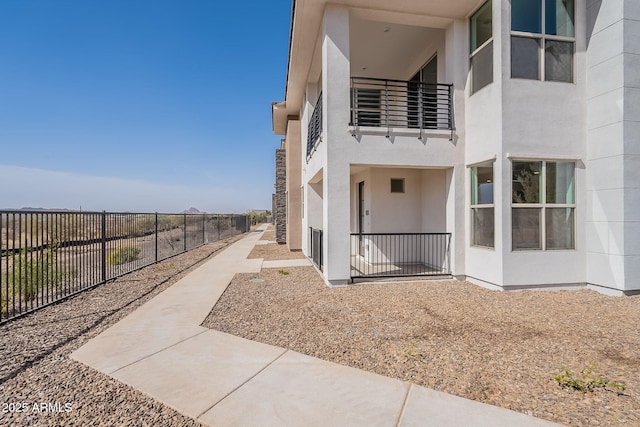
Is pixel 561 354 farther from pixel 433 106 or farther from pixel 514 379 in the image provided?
pixel 433 106

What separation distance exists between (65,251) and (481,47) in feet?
34.8

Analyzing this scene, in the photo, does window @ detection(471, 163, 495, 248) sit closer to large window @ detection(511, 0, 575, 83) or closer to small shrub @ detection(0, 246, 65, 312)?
large window @ detection(511, 0, 575, 83)

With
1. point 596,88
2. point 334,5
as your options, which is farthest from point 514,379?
point 334,5

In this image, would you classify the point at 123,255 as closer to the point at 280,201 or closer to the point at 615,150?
the point at 280,201

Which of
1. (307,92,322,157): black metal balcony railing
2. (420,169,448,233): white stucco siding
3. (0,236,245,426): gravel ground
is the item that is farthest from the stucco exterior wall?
(0,236,245,426): gravel ground

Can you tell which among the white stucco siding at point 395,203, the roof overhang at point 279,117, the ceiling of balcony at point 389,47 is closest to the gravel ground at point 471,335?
the white stucco siding at point 395,203

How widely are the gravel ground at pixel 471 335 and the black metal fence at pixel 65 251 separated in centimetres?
342

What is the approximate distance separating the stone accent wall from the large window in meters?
12.3

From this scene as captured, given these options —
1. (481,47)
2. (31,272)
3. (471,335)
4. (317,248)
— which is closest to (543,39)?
(481,47)

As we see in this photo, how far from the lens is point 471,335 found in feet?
14.7

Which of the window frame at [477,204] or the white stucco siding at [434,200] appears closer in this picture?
the window frame at [477,204]

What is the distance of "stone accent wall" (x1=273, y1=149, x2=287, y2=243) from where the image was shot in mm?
17156

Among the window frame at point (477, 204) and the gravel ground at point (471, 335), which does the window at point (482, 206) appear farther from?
A: the gravel ground at point (471, 335)

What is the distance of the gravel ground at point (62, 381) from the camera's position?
271 cm
